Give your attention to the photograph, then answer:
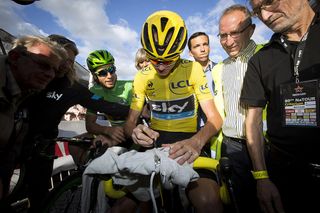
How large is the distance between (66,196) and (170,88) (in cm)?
204

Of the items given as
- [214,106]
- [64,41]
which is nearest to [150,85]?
[214,106]

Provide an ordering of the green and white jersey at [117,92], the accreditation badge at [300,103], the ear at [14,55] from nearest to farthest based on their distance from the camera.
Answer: the accreditation badge at [300,103]
the ear at [14,55]
the green and white jersey at [117,92]

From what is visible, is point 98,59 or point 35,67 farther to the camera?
point 98,59

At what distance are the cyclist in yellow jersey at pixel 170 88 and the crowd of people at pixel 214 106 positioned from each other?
0.5 inches

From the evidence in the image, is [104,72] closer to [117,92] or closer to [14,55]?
[117,92]

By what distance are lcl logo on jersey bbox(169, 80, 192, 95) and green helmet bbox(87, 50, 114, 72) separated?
7.18 ft

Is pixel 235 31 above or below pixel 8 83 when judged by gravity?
above

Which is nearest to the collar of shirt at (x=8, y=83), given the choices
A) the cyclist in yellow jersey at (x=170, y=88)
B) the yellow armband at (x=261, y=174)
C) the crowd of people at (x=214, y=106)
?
the crowd of people at (x=214, y=106)

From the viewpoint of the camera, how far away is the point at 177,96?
8.49ft

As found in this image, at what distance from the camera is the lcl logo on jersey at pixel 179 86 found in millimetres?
2568

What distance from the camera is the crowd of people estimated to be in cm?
175

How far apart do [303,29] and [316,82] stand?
51 cm

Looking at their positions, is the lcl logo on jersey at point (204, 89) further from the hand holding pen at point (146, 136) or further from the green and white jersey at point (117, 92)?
the green and white jersey at point (117, 92)

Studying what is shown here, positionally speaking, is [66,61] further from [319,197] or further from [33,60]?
[319,197]
